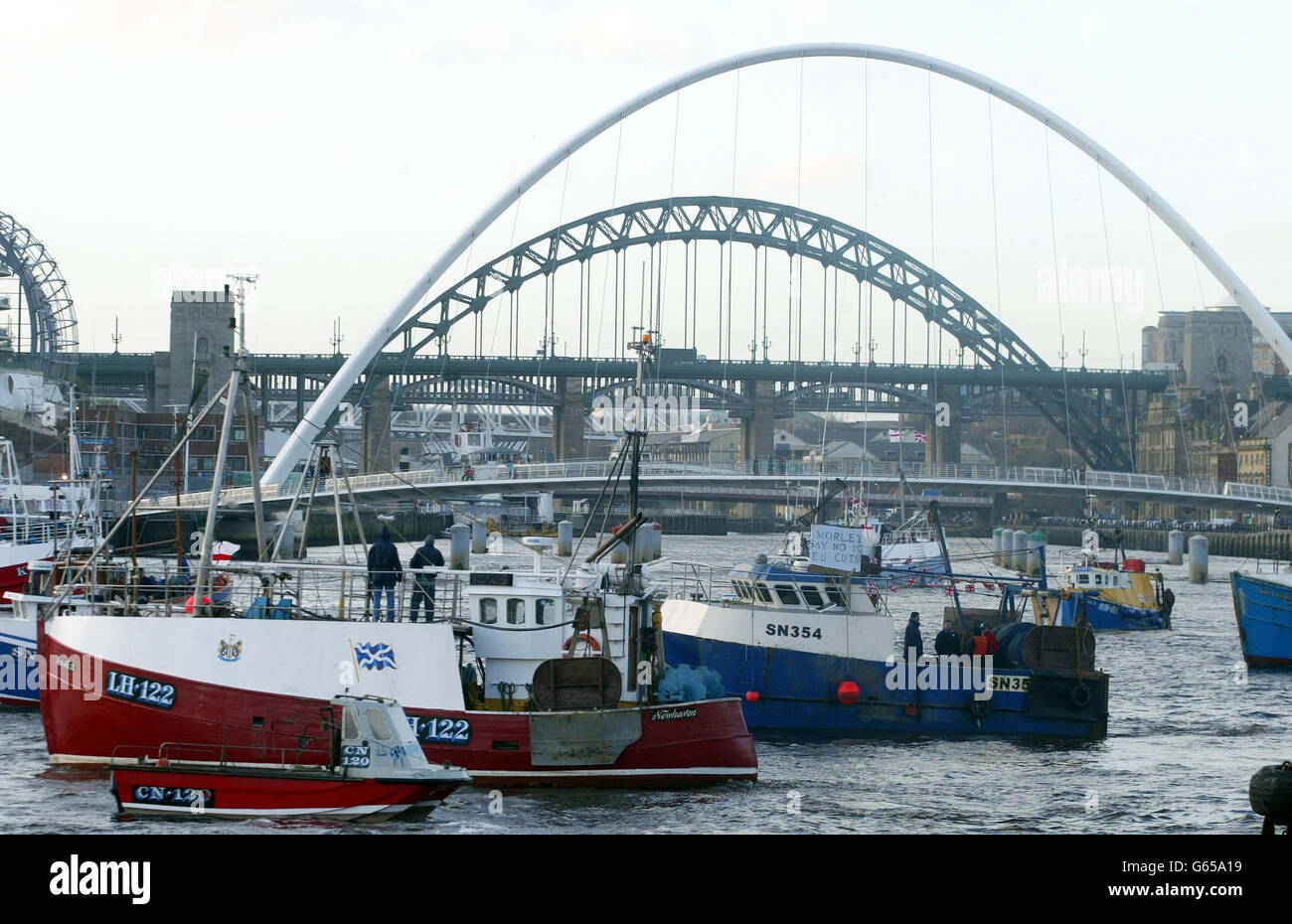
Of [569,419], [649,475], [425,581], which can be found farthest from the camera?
[569,419]

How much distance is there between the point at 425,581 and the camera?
2539cm

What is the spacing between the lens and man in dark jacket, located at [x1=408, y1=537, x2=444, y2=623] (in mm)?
24828

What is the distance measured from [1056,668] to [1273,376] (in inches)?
4597

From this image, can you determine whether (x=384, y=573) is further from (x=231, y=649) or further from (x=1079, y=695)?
(x=1079, y=695)

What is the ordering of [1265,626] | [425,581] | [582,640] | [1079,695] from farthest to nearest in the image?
[1265,626] → [1079,695] → [582,640] → [425,581]

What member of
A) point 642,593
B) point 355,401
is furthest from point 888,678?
point 355,401

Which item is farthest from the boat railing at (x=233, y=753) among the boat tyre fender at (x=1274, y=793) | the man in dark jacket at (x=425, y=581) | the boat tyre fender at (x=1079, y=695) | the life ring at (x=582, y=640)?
the boat tyre fender at (x=1079, y=695)

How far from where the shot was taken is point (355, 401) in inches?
5118

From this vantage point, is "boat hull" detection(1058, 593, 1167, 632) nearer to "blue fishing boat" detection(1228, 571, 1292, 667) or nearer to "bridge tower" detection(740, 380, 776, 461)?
"blue fishing boat" detection(1228, 571, 1292, 667)

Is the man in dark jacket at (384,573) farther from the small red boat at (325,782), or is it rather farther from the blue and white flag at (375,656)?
the small red boat at (325,782)

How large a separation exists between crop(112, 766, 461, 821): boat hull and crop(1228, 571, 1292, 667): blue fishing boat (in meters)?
31.0

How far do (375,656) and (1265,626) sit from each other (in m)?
30.3

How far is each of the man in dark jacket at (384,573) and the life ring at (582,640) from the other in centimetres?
282

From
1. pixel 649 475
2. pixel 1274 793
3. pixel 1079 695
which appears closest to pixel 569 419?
pixel 649 475
